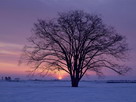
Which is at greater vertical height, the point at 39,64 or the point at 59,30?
the point at 59,30

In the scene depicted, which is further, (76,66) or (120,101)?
(76,66)

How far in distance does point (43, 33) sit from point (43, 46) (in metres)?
1.83

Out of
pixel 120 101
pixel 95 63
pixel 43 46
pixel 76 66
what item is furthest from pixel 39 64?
pixel 120 101

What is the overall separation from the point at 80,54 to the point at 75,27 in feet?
13.4

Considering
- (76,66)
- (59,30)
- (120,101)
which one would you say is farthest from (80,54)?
(120,101)

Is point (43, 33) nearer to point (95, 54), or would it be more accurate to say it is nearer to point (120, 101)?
point (95, 54)

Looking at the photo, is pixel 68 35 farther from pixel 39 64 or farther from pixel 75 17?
pixel 39 64

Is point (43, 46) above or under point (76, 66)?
above

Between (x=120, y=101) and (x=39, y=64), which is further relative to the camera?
(x=39, y=64)

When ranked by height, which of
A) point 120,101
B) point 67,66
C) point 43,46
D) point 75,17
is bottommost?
point 120,101

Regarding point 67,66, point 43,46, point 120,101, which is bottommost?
point 120,101

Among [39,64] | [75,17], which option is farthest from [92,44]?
[39,64]

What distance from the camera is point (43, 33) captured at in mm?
41281

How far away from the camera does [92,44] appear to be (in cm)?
4156
